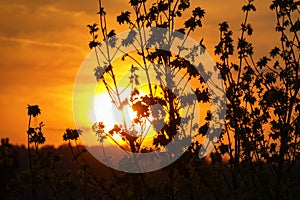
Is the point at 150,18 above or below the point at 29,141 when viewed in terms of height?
above

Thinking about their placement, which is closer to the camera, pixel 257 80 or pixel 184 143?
pixel 184 143

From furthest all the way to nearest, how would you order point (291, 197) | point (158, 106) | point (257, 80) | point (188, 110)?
point (257, 80)
point (188, 110)
point (158, 106)
point (291, 197)

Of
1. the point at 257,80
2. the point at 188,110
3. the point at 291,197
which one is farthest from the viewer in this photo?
the point at 257,80

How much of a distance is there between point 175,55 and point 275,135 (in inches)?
176

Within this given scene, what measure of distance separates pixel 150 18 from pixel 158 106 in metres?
2.19

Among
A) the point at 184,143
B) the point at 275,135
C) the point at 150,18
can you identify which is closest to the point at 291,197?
the point at 184,143

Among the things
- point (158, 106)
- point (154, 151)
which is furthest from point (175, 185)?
point (158, 106)

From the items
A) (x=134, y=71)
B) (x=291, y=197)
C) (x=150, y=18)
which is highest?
(x=150, y=18)

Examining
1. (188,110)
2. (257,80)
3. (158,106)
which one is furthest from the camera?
(257,80)

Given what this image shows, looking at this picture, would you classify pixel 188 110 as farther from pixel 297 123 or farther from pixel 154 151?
pixel 297 123

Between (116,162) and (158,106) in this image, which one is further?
(116,162)

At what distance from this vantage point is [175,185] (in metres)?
16.1

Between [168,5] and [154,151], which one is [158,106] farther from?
[168,5]

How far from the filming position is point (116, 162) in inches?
620
